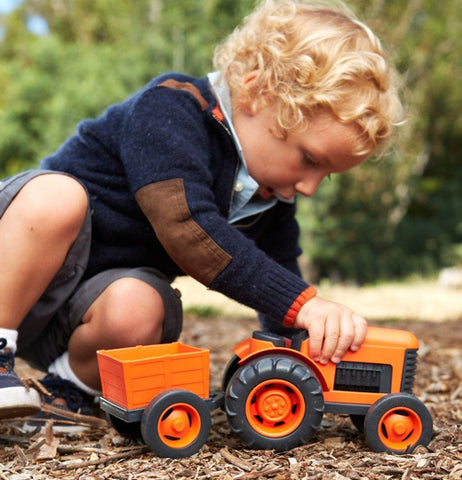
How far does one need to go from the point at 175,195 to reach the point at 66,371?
83 centimetres

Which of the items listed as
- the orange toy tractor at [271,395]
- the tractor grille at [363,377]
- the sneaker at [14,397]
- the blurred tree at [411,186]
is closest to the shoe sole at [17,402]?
the sneaker at [14,397]

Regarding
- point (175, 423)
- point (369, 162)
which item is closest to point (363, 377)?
point (175, 423)

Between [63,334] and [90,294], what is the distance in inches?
9.4

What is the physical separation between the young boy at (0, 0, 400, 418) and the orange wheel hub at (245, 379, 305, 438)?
0.14 metres

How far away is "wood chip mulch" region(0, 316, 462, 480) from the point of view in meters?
1.54

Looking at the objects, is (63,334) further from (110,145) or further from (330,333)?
(330,333)

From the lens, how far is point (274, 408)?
1.69 meters

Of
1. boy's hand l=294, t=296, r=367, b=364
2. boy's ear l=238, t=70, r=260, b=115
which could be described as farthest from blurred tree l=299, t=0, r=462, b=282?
boy's hand l=294, t=296, r=367, b=364

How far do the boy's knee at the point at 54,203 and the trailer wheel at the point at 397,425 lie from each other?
3.43ft

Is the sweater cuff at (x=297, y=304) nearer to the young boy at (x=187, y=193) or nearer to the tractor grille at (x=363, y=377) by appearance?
the young boy at (x=187, y=193)

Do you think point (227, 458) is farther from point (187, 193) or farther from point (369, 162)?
point (369, 162)

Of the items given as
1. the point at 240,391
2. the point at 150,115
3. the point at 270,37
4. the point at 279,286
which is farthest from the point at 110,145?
the point at 240,391

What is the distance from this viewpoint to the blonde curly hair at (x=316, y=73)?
2016 mm

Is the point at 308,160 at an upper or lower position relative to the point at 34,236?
upper
